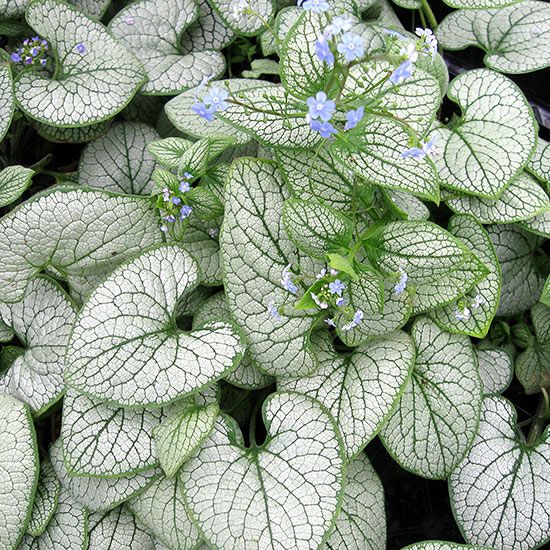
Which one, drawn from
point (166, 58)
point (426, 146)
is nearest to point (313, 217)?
point (426, 146)

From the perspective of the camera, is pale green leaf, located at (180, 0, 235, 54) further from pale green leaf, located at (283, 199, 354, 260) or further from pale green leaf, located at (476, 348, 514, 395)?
pale green leaf, located at (476, 348, 514, 395)

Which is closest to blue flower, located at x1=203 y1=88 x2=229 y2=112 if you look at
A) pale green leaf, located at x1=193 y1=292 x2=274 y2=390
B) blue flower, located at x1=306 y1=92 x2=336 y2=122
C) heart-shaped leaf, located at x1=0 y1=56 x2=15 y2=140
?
blue flower, located at x1=306 y1=92 x2=336 y2=122

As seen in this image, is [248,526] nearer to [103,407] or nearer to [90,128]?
[103,407]

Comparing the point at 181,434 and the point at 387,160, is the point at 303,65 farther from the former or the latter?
the point at 181,434

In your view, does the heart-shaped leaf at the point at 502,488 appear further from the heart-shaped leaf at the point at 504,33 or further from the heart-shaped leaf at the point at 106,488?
the heart-shaped leaf at the point at 504,33

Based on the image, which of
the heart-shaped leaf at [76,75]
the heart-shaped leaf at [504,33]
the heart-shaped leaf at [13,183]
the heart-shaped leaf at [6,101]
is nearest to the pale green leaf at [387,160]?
the heart-shaped leaf at [504,33]
